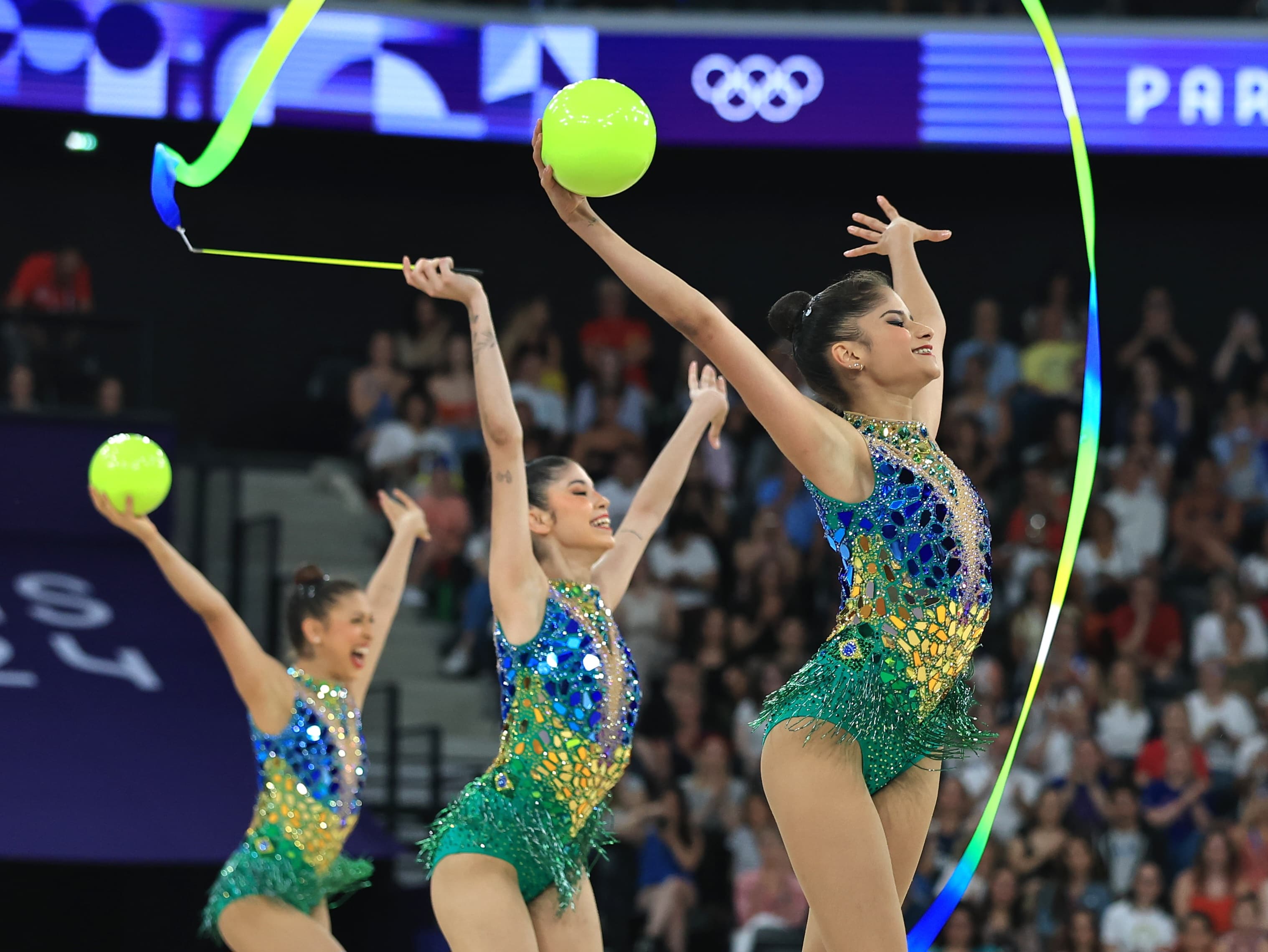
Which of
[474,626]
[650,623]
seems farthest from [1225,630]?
[474,626]

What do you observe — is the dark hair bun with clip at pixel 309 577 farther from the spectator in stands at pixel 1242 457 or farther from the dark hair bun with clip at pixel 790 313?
the spectator in stands at pixel 1242 457

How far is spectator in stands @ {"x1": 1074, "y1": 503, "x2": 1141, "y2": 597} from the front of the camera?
9.59m

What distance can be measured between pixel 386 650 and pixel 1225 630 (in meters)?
4.60

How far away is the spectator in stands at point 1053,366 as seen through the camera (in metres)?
10.9

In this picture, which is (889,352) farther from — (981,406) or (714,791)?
(981,406)

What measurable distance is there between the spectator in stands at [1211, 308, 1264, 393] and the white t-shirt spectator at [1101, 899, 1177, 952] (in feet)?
14.8

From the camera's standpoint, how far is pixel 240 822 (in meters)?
7.11

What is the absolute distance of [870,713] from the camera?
3.36m

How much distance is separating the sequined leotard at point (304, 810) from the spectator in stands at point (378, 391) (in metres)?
5.46

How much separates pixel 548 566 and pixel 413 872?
14.6 ft

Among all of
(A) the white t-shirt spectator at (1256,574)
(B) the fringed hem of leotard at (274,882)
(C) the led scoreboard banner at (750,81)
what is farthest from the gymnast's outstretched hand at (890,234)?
(C) the led scoreboard banner at (750,81)

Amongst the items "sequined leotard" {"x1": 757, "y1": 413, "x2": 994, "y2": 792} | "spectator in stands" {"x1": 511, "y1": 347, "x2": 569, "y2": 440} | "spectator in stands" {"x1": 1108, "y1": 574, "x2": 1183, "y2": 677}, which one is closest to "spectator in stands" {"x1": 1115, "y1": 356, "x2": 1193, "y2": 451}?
"spectator in stands" {"x1": 1108, "y1": 574, "x2": 1183, "y2": 677}

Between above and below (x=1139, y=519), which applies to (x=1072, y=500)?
above

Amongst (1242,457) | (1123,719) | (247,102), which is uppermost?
(247,102)
